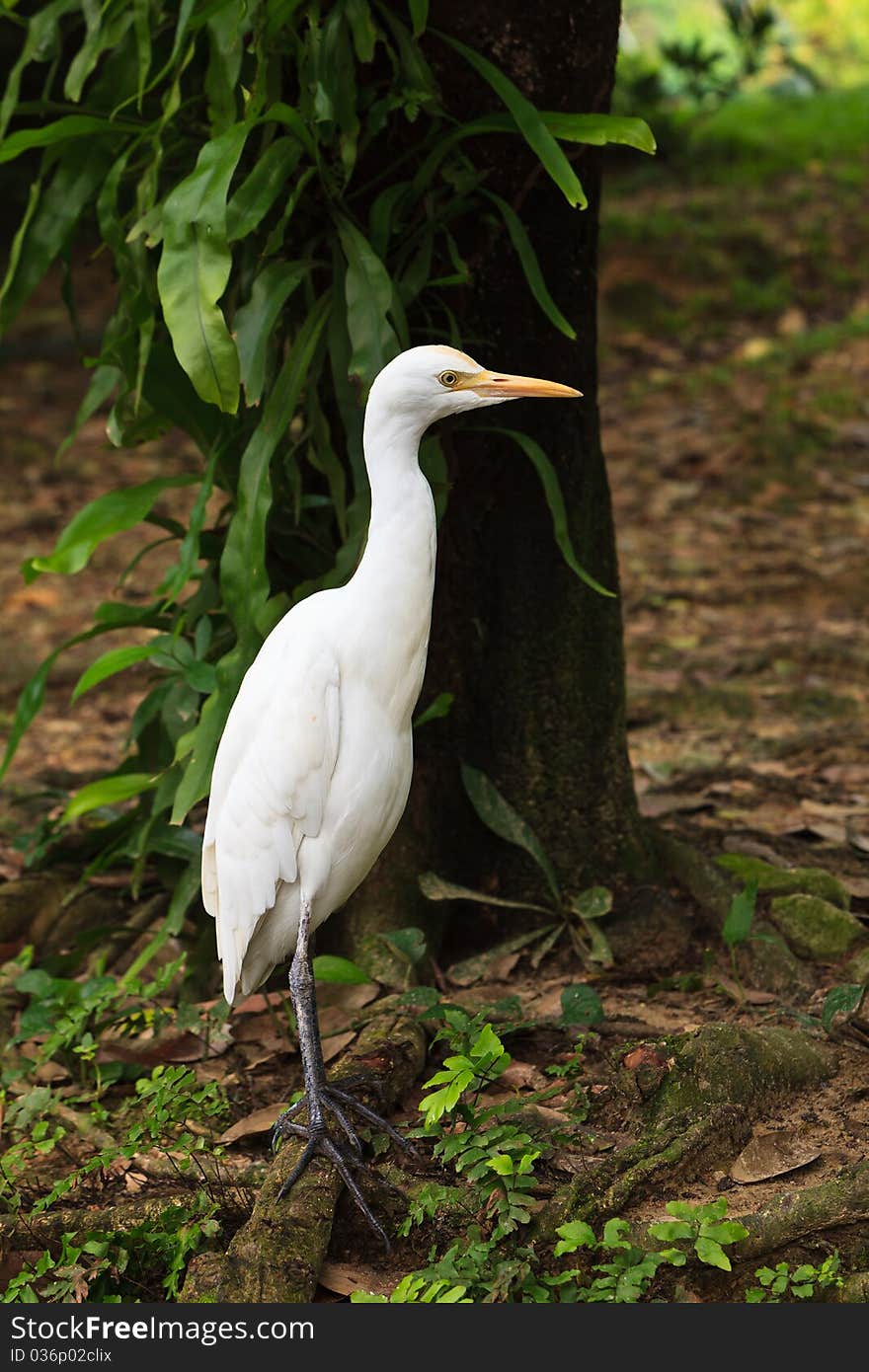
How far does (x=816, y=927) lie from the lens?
10.4ft

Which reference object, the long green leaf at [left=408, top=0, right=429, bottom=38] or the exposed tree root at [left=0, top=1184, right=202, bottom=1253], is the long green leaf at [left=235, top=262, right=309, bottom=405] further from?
the exposed tree root at [left=0, top=1184, right=202, bottom=1253]

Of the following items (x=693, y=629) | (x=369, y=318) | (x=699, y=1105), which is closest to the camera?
(x=699, y=1105)

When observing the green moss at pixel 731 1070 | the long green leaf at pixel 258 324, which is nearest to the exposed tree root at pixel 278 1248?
the green moss at pixel 731 1070

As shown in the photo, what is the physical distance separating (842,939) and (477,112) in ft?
6.16

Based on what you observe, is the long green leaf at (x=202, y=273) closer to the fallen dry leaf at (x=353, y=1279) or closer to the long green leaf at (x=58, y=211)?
the long green leaf at (x=58, y=211)

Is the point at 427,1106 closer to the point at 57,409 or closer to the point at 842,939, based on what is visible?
the point at 842,939

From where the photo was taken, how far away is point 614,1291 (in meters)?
2.18

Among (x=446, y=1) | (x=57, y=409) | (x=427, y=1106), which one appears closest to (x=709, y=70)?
(x=57, y=409)

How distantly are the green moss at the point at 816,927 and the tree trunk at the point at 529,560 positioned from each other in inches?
13.7

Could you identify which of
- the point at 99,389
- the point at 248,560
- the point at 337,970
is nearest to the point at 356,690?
the point at 248,560

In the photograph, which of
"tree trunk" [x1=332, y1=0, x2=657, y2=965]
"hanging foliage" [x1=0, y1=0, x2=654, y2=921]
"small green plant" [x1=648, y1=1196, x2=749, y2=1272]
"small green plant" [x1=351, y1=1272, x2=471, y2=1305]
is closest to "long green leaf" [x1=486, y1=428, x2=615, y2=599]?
"hanging foliage" [x1=0, y1=0, x2=654, y2=921]

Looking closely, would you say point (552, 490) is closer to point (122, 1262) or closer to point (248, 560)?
point (248, 560)

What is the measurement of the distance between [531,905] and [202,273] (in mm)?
1545

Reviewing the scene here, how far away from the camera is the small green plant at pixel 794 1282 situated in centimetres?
217
